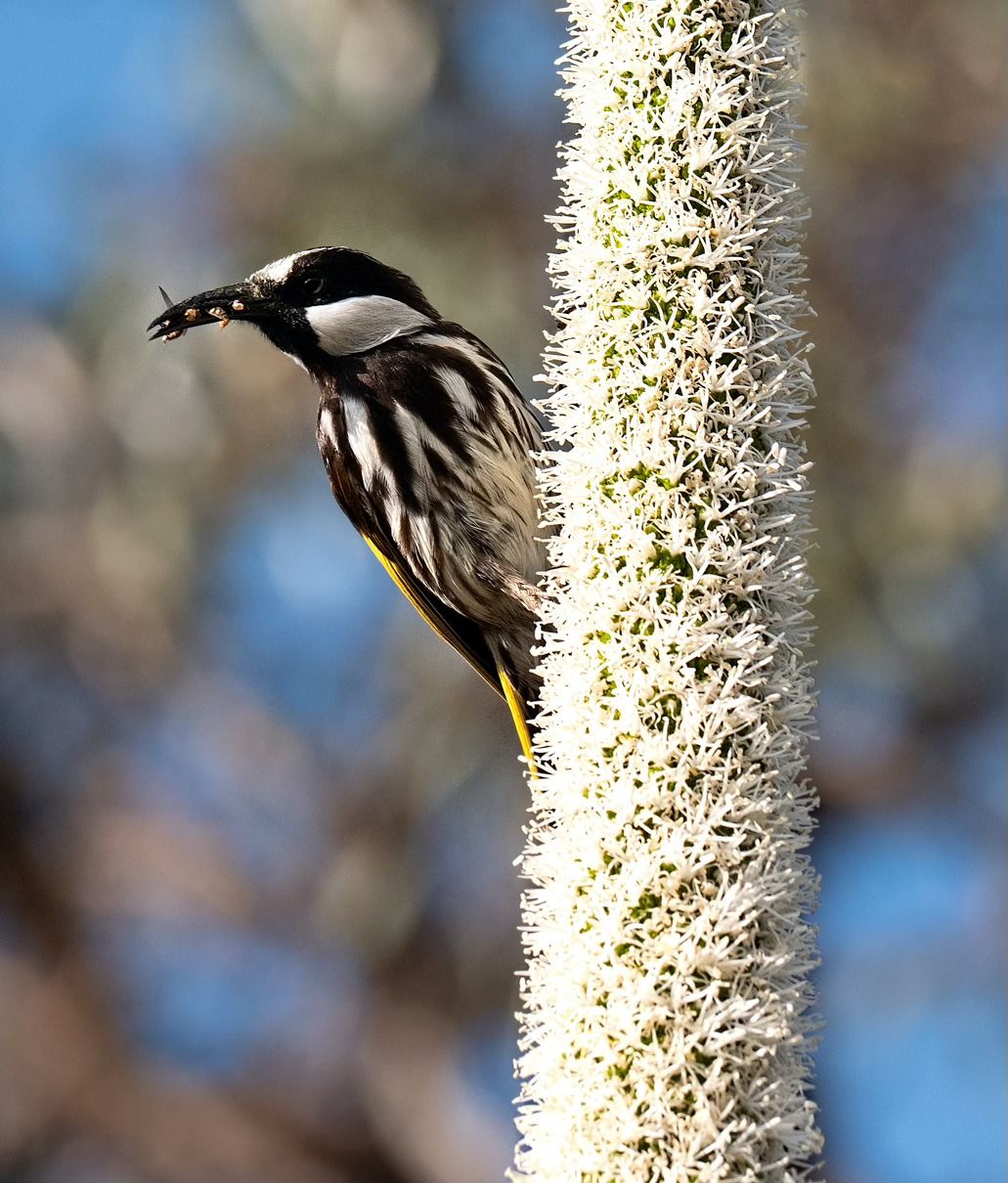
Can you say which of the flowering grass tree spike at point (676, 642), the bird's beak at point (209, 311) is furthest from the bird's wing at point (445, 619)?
the flowering grass tree spike at point (676, 642)

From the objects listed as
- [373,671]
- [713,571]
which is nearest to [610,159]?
[713,571]

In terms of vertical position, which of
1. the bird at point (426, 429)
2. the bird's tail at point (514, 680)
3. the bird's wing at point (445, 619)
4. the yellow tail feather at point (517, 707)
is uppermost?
the bird at point (426, 429)

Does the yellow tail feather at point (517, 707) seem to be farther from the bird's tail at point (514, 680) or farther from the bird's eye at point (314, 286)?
the bird's eye at point (314, 286)

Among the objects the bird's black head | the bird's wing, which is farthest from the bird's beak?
the bird's wing

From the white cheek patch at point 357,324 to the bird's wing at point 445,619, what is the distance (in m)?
0.32

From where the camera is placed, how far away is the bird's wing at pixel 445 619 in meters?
2.84

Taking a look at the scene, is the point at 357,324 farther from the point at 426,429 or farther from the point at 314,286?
the point at 426,429

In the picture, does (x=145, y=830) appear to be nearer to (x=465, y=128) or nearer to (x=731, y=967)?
(x=465, y=128)

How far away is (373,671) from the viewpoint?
5984 millimetres

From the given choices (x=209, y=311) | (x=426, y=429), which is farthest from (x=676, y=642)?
(x=426, y=429)

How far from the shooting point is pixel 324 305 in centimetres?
273

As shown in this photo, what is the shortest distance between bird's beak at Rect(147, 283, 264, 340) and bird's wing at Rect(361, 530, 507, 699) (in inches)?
17.1

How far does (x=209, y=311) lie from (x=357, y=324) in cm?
36

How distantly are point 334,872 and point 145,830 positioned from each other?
2.81 ft
